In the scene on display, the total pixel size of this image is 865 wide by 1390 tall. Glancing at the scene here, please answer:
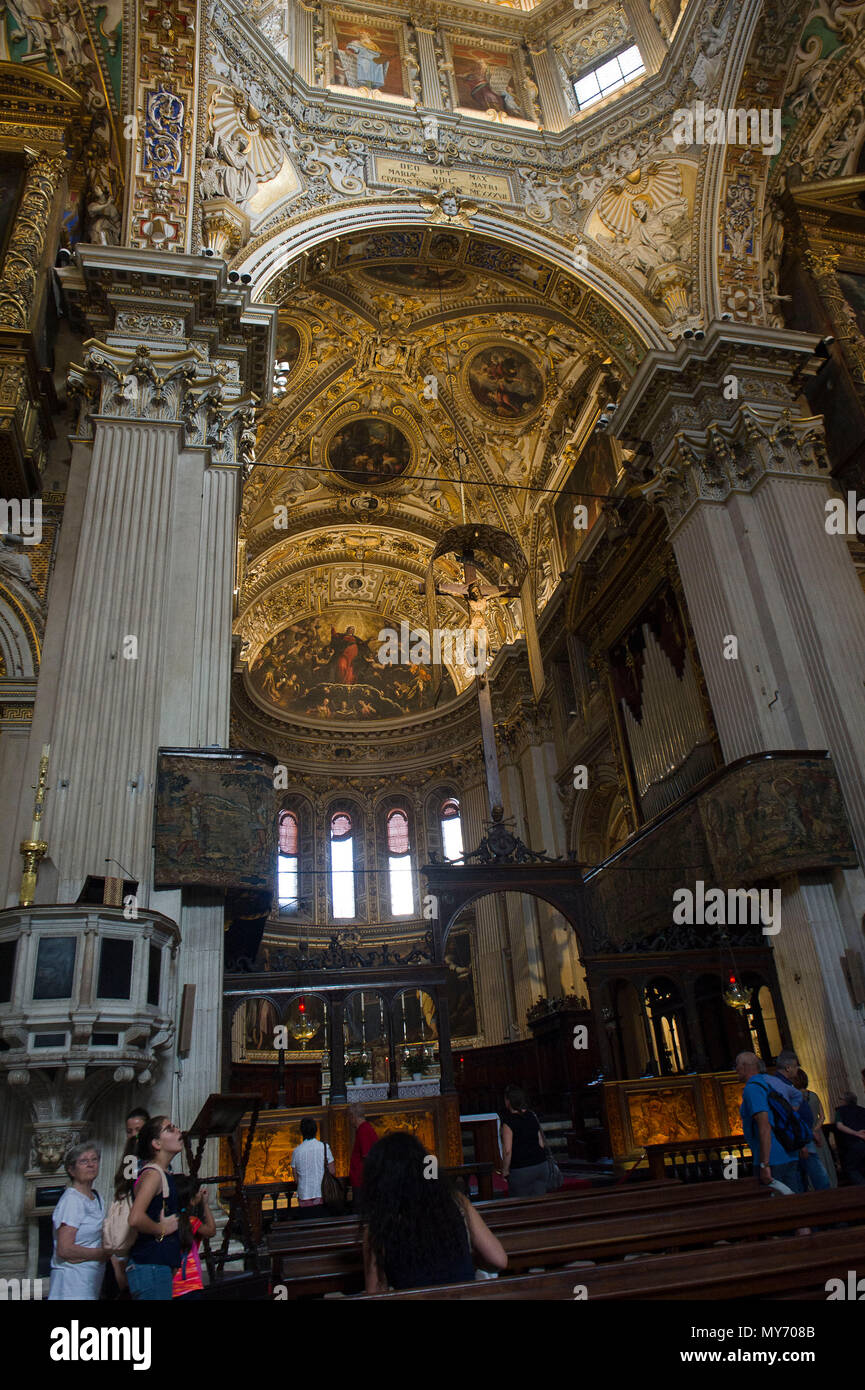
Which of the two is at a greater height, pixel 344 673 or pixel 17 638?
pixel 344 673

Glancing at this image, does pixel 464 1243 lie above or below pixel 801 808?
below

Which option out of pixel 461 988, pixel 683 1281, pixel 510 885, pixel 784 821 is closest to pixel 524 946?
pixel 461 988

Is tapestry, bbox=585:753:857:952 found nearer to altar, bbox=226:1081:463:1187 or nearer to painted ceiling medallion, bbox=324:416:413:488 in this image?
altar, bbox=226:1081:463:1187

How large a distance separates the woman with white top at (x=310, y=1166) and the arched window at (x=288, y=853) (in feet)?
57.8

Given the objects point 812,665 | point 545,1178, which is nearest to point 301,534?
point 812,665

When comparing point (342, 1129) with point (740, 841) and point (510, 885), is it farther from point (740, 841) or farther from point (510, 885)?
point (740, 841)

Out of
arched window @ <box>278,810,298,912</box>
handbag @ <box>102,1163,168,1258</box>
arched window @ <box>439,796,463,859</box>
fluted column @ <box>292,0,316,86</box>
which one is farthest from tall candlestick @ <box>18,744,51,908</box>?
arched window @ <box>439,796,463,859</box>

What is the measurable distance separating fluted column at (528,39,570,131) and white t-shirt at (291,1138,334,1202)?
17.8 m

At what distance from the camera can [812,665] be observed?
11.8 m

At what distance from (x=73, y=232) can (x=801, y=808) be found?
13.1 m

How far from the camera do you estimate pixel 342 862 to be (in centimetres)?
2627

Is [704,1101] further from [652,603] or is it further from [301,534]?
[301,534]

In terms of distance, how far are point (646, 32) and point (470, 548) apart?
987 cm

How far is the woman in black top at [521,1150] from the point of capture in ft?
22.0
